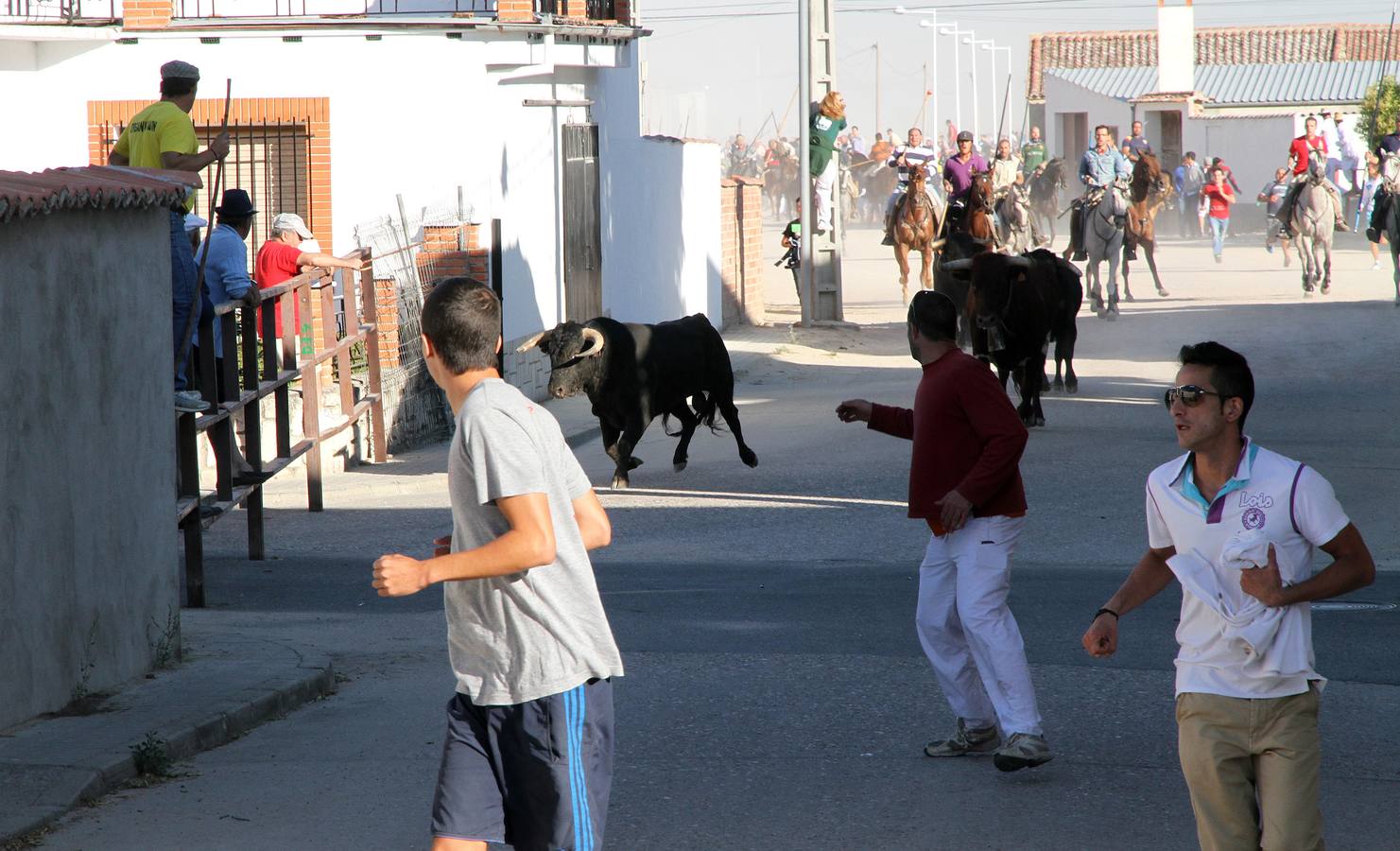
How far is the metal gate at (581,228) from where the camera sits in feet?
66.5

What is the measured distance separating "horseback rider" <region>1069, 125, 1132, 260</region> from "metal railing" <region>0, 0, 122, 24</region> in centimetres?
1455

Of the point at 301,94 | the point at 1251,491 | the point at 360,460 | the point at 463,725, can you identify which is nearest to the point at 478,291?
the point at 463,725

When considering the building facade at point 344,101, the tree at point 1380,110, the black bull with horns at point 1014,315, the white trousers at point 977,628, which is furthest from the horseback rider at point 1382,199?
the white trousers at point 977,628

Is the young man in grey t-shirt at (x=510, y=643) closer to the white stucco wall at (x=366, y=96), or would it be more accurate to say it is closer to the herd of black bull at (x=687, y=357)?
the herd of black bull at (x=687, y=357)

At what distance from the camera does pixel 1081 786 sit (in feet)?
19.5

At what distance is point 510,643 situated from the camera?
4051mm

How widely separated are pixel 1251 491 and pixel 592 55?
16.9 meters

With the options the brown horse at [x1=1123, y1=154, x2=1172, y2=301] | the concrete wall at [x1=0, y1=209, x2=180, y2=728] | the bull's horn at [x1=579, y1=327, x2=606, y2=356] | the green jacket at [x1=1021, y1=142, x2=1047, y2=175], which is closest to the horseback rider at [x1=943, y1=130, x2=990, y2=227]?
the brown horse at [x1=1123, y1=154, x2=1172, y2=301]

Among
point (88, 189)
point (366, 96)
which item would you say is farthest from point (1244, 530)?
point (366, 96)

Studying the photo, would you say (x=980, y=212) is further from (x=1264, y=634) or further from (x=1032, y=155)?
(x=1032, y=155)

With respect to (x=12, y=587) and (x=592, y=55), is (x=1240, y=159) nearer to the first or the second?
(x=592, y=55)

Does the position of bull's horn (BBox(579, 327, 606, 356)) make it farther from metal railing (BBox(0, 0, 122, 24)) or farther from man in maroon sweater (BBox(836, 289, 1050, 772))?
metal railing (BBox(0, 0, 122, 24))

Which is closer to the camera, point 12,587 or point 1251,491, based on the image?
point 1251,491

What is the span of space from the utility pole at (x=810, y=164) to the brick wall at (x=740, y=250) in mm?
1217
